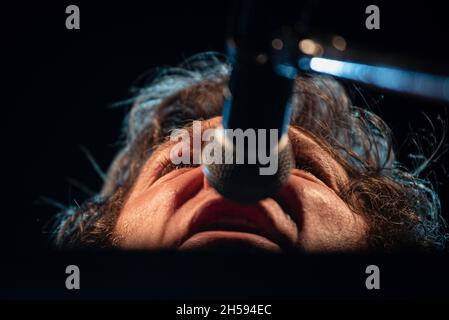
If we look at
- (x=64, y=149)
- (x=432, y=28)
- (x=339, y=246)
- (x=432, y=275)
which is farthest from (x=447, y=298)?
(x=64, y=149)

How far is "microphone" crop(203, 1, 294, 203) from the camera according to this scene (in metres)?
0.35

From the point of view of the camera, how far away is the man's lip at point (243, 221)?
2.29ft

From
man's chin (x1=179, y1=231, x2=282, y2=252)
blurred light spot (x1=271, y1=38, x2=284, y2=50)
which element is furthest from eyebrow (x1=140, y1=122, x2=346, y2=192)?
blurred light spot (x1=271, y1=38, x2=284, y2=50)

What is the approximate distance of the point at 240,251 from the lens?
677 mm

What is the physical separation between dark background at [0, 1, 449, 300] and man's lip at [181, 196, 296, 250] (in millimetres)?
298

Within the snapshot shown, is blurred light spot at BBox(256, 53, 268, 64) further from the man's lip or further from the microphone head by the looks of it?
the man's lip

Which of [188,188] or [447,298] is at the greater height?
[188,188]

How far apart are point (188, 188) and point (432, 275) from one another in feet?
1.05

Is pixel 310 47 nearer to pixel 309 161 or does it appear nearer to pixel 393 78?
pixel 393 78

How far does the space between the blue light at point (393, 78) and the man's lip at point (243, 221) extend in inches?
16.5

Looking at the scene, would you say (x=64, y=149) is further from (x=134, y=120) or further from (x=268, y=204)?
(x=268, y=204)

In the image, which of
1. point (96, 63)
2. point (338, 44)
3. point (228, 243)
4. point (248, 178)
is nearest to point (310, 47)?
point (338, 44)

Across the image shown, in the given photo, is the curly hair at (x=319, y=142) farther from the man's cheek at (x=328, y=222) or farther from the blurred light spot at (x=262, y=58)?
the blurred light spot at (x=262, y=58)

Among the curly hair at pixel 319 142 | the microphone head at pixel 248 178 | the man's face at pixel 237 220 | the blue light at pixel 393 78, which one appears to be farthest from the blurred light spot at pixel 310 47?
the curly hair at pixel 319 142
